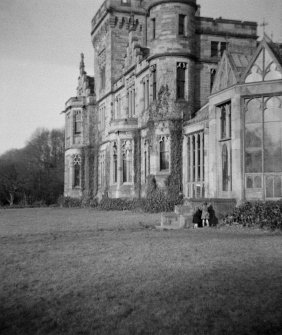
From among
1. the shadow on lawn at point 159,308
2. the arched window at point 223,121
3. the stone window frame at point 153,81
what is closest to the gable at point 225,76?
the arched window at point 223,121

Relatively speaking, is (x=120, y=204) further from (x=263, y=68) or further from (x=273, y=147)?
(x=263, y=68)

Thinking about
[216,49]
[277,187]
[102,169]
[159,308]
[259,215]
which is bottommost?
[159,308]

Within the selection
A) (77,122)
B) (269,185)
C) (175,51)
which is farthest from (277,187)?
(77,122)

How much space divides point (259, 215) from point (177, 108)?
1278cm

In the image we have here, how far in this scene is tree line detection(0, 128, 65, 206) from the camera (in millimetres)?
54094

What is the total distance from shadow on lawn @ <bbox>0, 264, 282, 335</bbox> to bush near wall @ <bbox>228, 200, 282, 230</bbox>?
7082 millimetres

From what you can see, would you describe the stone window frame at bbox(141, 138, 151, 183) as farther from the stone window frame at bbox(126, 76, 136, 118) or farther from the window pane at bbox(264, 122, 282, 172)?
the window pane at bbox(264, 122, 282, 172)

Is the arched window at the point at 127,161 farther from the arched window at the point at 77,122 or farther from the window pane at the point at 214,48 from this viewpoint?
the arched window at the point at 77,122

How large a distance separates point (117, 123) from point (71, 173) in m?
13.1

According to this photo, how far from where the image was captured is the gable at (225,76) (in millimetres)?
17984

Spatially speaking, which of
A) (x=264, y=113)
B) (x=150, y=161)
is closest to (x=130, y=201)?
(x=150, y=161)

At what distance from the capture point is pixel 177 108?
2648 cm

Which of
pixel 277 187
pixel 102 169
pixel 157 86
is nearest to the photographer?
pixel 277 187

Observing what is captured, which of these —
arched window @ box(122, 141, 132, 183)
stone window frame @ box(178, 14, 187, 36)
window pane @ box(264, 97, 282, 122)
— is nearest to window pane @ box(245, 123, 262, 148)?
window pane @ box(264, 97, 282, 122)
